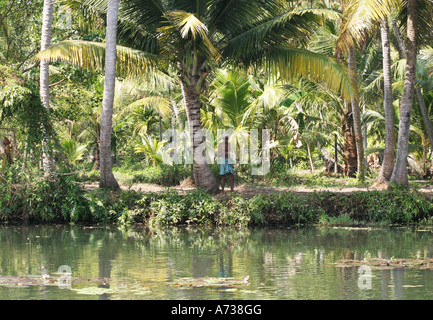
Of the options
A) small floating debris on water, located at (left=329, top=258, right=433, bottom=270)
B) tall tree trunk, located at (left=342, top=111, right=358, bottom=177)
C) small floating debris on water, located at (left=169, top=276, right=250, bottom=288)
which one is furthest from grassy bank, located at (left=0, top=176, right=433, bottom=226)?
small floating debris on water, located at (left=169, top=276, right=250, bottom=288)

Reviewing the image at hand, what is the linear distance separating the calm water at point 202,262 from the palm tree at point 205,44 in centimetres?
379

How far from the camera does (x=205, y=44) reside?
568 inches

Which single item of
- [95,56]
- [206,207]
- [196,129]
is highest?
[95,56]

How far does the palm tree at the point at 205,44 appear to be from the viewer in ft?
Answer: 49.5

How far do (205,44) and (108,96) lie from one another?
3050 millimetres

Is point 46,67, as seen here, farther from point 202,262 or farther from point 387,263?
point 387,263

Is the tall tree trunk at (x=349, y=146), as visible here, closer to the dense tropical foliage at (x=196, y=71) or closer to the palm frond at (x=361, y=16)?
the dense tropical foliage at (x=196, y=71)

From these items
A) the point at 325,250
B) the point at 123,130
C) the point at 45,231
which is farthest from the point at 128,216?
the point at 123,130

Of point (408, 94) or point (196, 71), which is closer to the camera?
point (408, 94)

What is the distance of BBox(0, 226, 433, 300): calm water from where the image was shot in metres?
7.59

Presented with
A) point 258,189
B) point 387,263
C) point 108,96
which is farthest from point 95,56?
point 387,263

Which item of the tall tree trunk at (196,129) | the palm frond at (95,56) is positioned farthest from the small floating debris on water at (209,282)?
the palm frond at (95,56)

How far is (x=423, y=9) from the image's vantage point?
15383 mm

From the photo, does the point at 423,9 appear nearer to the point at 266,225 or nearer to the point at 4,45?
the point at 266,225
